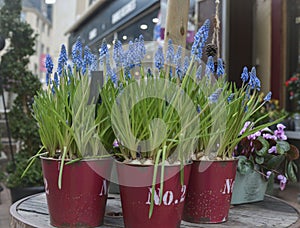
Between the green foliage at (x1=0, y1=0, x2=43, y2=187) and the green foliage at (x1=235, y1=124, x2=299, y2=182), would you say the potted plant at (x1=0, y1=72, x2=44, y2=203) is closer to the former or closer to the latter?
the green foliage at (x1=0, y1=0, x2=43, y2=187)

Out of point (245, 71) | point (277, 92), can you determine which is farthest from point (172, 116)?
point (277, 92)

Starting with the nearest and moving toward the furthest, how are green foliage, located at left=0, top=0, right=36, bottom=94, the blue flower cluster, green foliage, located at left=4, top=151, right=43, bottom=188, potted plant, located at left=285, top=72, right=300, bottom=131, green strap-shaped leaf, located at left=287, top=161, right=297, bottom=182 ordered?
1. the blue flower cluster
2. green strap-shaped leaf, located at left=287, top=161, right=297, bottom=182
3. green foliage, located at left=4, top=151, right=43, bottom=188
4. green foliage, located at left=0, top=0, right=36, bottom=94
5. potted plant, located at left=285, top=72, right=300, bottom=131

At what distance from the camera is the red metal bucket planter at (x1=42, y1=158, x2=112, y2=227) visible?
0.73 m

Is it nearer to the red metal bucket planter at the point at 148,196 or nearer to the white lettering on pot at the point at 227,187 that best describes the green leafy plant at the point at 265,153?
the white lettering on pot at the point at 227,187

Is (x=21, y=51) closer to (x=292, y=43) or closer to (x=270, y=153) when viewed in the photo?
(x=270, y=153)

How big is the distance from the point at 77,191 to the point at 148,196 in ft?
0.47

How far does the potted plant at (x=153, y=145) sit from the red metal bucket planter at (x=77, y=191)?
5 centimetres

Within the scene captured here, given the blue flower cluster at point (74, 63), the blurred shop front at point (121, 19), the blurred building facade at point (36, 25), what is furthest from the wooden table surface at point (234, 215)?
the blurred building facade at point (36, 25)

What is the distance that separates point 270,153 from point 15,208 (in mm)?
722

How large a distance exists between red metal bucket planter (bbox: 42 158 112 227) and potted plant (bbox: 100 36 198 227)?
5 cm

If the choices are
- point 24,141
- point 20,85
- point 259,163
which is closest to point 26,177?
point 24,141

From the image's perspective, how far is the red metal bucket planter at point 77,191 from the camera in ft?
2.38

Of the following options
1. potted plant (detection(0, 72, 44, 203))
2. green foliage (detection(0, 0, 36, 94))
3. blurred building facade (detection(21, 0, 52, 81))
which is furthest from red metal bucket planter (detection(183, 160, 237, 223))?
blurred building facade (detection(21, 0, 52, 81))

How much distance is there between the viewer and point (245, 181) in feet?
3.37
